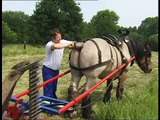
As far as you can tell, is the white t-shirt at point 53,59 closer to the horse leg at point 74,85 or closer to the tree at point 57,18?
the horse leg at point 74,85

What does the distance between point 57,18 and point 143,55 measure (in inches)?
1470

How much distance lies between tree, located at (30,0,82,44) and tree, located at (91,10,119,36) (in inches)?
577

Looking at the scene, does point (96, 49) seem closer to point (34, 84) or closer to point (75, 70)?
point (75, 70)

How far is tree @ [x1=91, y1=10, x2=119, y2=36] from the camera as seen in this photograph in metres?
62.6

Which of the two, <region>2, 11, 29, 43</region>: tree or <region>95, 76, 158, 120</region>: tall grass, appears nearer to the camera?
<region>95, 76, 158, 120</region>: tall grass

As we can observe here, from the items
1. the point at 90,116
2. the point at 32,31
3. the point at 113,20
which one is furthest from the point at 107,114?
the point at 113,20

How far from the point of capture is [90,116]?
5.83 metres

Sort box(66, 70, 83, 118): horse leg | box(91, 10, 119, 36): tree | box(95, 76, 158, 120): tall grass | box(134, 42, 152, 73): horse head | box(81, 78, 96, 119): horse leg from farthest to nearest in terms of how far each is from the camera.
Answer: box(91, 10, 119, 36): tree → box(134, 42, 152, 73): horse head → box(66, 70, 83, 118): horse leg → box(81, 78, 96, 119): horse leg → box(95, 76, 158, 120): tall grass

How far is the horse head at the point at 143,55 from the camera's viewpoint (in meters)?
7.65

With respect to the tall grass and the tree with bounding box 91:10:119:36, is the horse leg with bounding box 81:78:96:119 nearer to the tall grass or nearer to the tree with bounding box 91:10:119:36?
the tall grass

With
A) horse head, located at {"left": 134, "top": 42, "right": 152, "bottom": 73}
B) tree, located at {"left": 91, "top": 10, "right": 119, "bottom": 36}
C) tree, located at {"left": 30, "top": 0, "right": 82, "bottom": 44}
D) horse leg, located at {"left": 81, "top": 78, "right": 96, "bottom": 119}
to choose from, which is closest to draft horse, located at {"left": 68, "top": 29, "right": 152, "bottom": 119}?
horse leg, located at {"left": 81, "top": 78, "right": 96, "bottom": 119}

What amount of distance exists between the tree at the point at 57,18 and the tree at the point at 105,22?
14658mm

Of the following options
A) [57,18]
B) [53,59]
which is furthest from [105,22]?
[53,59]

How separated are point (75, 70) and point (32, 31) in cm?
3864
